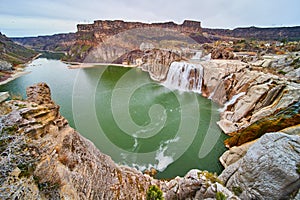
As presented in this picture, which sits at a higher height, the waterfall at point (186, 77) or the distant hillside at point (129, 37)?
the distant hillside at point (129, 37)

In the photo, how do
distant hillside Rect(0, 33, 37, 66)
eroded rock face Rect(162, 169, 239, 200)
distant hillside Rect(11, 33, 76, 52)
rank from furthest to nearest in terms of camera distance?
distant hillside Rect(11, 33, 76, 52) < distant hillside Rect(0, 33, 37, 66) < eroded rock face Rect(162, 169, 239, 200)

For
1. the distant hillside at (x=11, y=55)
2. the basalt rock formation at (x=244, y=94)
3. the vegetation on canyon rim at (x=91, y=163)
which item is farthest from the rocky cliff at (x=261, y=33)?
the distant hillside at (x=11, y=55)

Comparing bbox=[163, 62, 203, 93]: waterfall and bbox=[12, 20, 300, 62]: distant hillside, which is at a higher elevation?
bbox=[12, 20, 300, 62]: distant hillside

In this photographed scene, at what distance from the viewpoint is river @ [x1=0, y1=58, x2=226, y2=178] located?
11453mm

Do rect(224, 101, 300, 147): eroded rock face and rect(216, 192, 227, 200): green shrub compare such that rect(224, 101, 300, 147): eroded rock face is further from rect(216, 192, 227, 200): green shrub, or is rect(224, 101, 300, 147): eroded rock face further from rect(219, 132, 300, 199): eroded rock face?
rect(216, 192, 227, 200): green shrub

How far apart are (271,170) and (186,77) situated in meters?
22.0

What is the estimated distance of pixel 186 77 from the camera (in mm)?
26609

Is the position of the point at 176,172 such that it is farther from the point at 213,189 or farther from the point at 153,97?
the point at 153,97

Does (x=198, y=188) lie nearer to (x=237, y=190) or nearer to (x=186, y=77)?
(x=237, y=190)

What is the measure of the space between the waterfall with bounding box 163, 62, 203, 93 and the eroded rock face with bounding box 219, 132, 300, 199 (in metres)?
19.3

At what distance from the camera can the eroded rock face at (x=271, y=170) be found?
211 inches

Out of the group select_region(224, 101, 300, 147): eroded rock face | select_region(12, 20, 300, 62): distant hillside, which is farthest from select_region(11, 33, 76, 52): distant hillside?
select_region(224, 101, 300, 147): eroded rock face

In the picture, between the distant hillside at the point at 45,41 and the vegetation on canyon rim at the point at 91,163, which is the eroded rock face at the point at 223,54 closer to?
the vegetation on canyon rim at the point at 91,163

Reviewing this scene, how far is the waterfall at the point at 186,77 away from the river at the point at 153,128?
2152 mm
